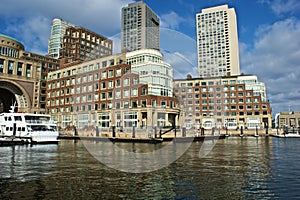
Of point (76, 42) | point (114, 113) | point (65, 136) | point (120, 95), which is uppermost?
point (76, 42)

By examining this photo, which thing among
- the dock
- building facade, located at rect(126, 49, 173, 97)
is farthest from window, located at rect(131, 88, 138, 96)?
the dock

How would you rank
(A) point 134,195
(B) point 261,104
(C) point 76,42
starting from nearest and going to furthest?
(A) point 134,195 < (B) point 261,104 < (C) point 76,42

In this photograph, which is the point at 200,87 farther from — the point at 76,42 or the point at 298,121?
the point at 76,42

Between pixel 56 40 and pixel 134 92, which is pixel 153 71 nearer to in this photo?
pixel 134 92

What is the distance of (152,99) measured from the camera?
83.7 meters

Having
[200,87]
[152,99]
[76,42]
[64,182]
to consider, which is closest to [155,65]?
[152,99]

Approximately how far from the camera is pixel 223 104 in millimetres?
138250

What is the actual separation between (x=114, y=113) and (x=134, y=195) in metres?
77.0

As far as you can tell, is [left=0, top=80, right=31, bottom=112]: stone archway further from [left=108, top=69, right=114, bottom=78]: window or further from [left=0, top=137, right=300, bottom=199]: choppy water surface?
[left=0, top=137, right=300, bottom=199]: choppy water surface

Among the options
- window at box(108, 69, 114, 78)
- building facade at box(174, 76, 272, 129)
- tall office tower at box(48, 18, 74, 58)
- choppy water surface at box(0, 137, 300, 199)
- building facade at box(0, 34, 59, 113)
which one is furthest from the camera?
tall office tower at box(48, 18, 74, 58)

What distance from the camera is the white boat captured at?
52.6 metres

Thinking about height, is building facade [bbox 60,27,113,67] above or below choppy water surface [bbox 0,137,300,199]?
above

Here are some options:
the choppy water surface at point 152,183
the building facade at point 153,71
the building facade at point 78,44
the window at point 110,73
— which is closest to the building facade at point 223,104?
the building facade at point 153,71

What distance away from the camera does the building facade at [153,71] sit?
8519cm
